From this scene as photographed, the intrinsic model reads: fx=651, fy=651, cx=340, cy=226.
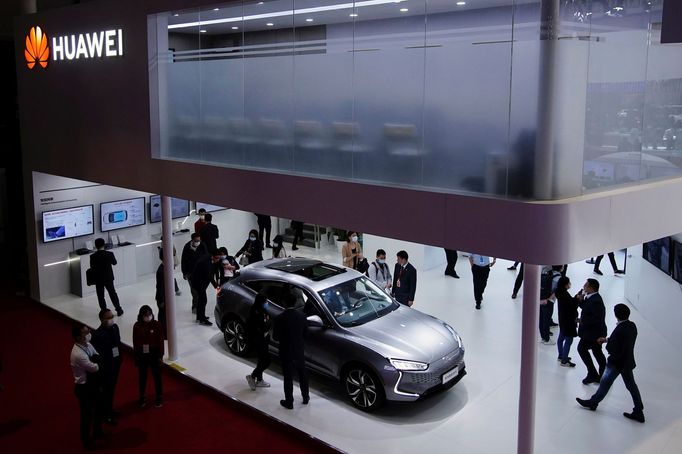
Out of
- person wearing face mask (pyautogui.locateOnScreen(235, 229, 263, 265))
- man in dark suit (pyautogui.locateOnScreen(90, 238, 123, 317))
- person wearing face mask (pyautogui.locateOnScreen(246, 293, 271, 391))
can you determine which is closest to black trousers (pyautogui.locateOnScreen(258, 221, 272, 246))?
person wearing face mask (pyautogui.locateOnScreen(235, 229, 263, 265))

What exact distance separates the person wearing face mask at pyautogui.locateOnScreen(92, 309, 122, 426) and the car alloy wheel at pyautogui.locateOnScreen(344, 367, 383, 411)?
2825 mm

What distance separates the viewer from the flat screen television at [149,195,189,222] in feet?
46.0

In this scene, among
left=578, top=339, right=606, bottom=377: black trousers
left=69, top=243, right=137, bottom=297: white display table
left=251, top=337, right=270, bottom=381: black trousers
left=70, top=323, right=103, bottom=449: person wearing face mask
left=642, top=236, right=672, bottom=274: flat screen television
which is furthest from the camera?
left=69, top=243, right=137, bottom=297: white display table

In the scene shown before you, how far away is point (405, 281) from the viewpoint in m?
10.1

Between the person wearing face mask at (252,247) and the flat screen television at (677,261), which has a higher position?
the flat screen television at (677,261)

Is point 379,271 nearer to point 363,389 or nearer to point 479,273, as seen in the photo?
point 479,273

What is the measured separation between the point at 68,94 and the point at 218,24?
4139mm

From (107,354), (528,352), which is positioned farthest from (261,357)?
(528,352)

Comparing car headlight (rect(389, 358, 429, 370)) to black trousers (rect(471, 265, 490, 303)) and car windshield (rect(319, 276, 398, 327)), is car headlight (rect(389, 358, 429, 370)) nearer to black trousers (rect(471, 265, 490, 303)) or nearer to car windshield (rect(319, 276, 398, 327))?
car windshield (rect(319, 276, 398, 327))

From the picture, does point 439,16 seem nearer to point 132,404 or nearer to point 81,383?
point 81,383

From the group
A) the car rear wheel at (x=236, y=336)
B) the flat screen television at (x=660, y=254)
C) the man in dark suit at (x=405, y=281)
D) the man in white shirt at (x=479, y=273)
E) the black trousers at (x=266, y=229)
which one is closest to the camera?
the car rear wheel at (x=236, y=336)

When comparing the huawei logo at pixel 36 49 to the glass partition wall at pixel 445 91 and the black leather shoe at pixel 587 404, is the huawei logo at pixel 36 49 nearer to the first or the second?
the glass partition wall at pixel 445 91

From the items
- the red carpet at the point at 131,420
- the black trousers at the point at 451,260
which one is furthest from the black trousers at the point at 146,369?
the black trousers at the point at 451,260

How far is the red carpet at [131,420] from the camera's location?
297 inches
